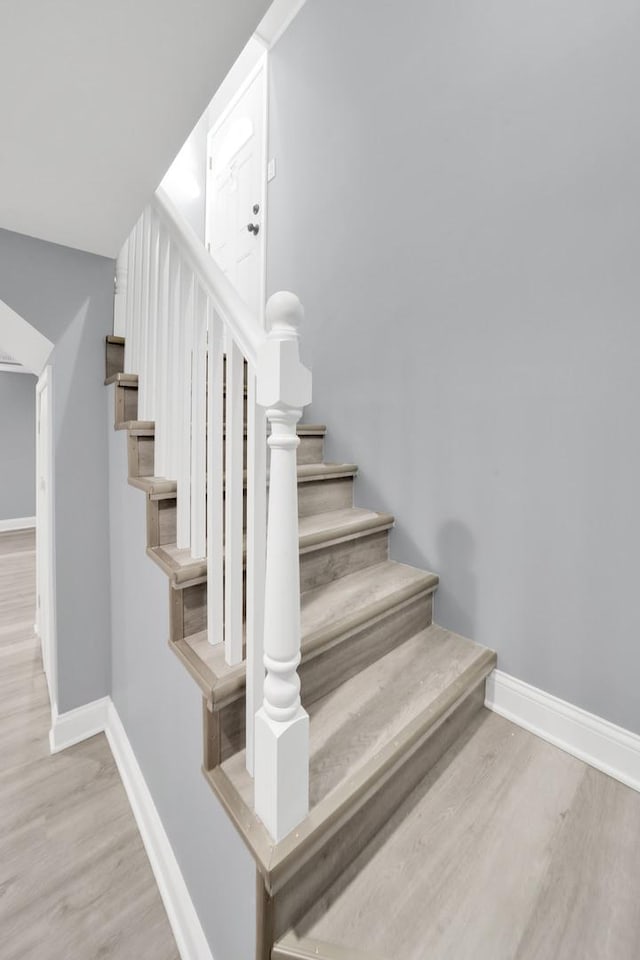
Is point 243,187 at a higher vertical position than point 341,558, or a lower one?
higher

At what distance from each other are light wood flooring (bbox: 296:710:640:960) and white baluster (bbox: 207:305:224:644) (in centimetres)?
70

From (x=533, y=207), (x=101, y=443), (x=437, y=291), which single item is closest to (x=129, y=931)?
(x=101, y=443)

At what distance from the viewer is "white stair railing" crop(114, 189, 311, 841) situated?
2.43 feet

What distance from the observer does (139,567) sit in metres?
1.40

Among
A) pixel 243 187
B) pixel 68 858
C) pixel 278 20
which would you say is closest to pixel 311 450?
pixel 68 858

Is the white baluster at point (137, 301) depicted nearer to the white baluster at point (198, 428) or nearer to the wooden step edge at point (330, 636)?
the white baluster at point (198, 428)

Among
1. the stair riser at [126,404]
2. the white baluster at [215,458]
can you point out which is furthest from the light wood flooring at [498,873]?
the stair riser at [126,404]

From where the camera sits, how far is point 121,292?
1623 millimetres

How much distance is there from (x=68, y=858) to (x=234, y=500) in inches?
51.3

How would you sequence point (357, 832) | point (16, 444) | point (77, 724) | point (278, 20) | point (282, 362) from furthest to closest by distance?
point (16, 444), point (278, 20), point (77, 724), point (357, 832), point (282, 362)

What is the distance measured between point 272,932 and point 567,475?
1.29m

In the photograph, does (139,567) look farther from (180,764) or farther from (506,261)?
(506,261)

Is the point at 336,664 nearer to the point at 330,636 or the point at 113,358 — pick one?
the point at 330,636

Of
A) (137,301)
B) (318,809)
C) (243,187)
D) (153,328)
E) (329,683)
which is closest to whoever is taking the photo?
(318,809)
